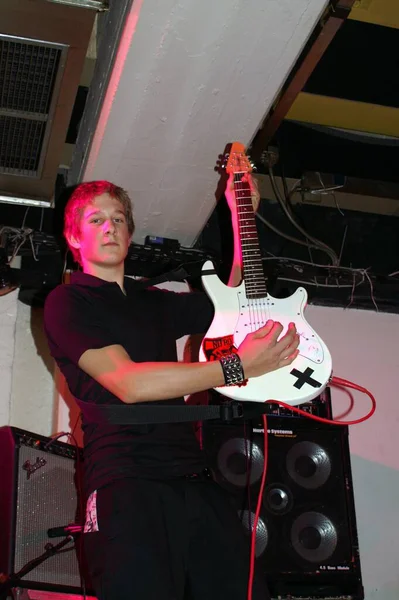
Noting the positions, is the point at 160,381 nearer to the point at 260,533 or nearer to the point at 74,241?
the point at 74,241

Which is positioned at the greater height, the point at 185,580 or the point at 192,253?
the point at 192,253

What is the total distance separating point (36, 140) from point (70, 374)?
170 centimetres

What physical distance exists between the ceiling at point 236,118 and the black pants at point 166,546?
1671mm

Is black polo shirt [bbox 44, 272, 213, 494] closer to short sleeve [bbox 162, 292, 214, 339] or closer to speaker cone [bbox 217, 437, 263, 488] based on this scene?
short sleeve [bbox 162, 292, 214, 339]

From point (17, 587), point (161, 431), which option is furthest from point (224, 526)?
point (17, 587)

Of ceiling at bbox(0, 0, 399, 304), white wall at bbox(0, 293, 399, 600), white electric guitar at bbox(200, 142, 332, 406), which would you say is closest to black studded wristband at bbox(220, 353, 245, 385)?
white electric guitar at bbox(200, 142, 332, 406)

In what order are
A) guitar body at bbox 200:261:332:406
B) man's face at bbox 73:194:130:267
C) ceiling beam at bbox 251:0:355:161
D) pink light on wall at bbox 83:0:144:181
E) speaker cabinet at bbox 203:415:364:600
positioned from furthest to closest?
speaker cabinet at bbox 203:415:364:600
ceiling beam at bbox 251:0:355:161
pink light on wall at bbox 83:0:144:181
man's face at bbox 73:194:130:267
guitar body at bbox 200:261:332:406

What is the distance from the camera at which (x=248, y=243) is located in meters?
2.36

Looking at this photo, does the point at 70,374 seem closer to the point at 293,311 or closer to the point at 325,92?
the point at 293,311

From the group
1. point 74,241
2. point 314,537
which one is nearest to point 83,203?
point 74,241

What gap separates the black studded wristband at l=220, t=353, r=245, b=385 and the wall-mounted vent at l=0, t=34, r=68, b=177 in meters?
1.54

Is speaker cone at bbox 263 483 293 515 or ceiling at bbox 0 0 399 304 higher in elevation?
ceiling at bbox 0 0 399 304

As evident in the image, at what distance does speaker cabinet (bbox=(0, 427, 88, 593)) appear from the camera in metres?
2.36

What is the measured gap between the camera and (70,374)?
1944 mm
